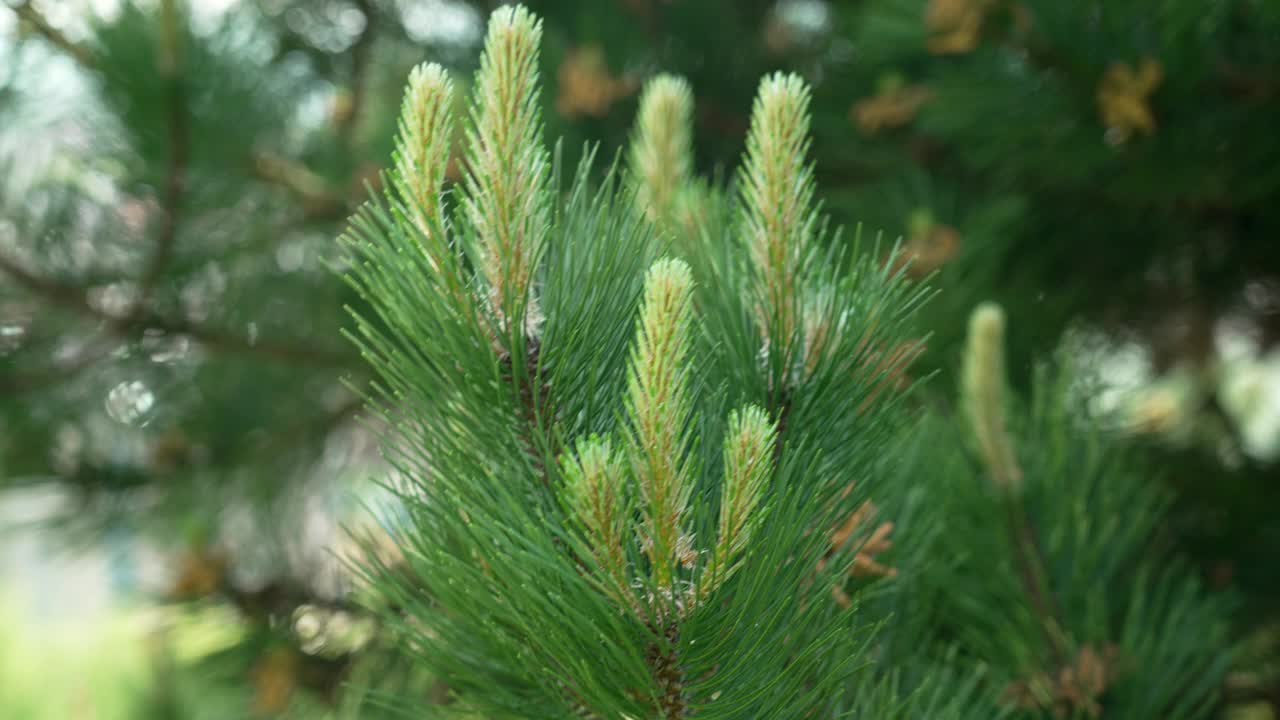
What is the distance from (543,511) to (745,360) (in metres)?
0.09

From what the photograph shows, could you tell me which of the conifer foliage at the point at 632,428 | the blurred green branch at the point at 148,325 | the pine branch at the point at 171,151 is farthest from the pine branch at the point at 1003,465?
the blurred green branch at the point at 148,325

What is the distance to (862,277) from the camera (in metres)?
0.37

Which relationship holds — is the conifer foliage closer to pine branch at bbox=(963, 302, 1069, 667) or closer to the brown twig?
pine branch at bbox=(963, 302, 1069, 667)

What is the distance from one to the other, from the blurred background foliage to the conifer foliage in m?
0.28

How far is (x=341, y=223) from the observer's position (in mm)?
1051

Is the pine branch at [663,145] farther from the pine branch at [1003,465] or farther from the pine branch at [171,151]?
the pine branch at [171,151]

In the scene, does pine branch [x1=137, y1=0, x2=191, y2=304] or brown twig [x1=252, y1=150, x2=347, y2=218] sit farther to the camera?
brown twig [x1=252, y1=150, x2=347, y2=218]

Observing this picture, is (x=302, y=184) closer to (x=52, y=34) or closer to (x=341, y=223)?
(x=341, y=223)

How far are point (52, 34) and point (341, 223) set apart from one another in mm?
304

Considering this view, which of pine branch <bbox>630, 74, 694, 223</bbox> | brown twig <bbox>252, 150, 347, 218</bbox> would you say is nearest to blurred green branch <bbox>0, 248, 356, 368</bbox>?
brown twig <bbox>252, 150, 347, 218</bbox>

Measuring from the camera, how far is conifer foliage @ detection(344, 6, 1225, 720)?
288 mm

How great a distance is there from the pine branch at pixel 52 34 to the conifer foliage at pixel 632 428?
588mm

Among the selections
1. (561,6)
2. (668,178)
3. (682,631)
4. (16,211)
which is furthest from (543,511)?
(561,6)

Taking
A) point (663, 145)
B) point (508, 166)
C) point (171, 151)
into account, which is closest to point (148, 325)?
point (171, 151)
